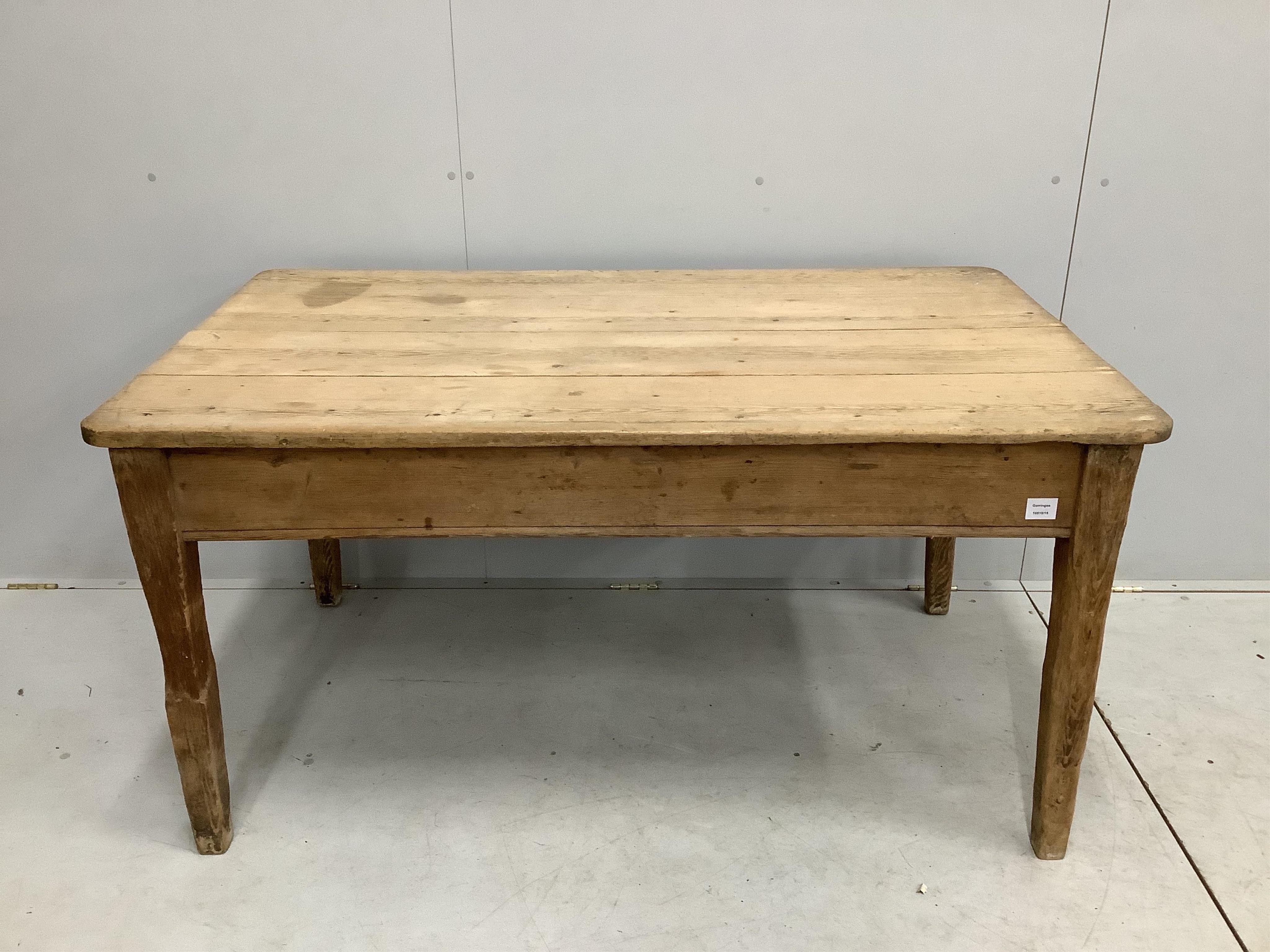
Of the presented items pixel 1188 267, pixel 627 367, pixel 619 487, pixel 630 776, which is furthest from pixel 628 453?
pixel 1188 267

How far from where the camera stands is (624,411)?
1458 millimetres

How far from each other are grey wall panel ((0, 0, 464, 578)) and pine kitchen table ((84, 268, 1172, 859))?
0.61 meters

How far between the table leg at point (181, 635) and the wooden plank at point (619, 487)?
0.03 metres

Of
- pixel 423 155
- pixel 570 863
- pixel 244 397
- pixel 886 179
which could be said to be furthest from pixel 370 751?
pixel 886 179

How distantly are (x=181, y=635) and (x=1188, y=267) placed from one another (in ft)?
6.91

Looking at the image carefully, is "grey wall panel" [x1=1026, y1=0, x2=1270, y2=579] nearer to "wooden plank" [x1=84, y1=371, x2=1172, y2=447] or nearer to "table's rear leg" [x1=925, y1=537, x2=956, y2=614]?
"table's rear leg" [x1=925, y1=537, x2=956, y2=614]

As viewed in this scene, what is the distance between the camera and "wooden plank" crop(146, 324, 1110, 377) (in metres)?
1.60

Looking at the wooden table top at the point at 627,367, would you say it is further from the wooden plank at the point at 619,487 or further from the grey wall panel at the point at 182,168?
the grey wall panel at the point at 182,168

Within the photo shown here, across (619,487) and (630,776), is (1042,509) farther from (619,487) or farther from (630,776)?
(630,776)

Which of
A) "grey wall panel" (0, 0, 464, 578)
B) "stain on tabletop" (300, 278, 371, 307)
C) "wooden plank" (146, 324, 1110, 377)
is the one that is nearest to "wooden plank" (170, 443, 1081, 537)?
"wooden plank" (146, 324, 1110, 377)

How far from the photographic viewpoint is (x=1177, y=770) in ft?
6.31

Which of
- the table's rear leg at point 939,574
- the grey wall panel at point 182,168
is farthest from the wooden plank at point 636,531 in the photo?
the grey wall panel at point 182,168

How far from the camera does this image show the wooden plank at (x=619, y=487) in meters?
1.46

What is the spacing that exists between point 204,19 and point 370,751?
58.1 inches
